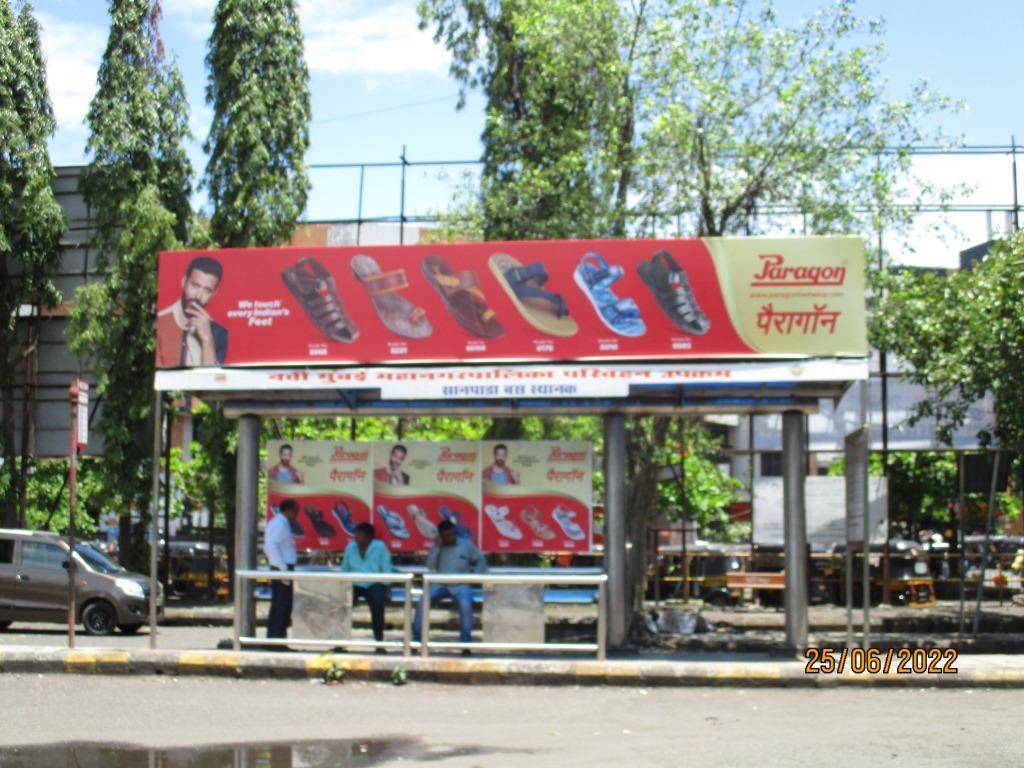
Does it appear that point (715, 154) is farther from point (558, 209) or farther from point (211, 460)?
point (211, 460)

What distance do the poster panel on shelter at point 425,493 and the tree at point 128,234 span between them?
10.6m

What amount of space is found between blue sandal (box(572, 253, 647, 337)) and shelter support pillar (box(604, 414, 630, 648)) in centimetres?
117

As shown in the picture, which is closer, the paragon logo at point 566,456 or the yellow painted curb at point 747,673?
the yellow painted curb at point 747,673

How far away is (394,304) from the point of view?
51.8ft

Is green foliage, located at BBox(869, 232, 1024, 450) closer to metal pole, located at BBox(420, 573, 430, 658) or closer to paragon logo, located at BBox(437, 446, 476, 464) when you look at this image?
paragon logo, located at BBox(437, 446, 476, 464)

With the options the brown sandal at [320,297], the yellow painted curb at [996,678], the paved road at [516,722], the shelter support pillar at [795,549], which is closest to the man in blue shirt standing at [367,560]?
the paved road at [516,722]

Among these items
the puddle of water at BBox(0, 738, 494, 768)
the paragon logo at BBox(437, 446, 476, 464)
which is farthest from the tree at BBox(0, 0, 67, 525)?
the puddle of water at BBox(0, 738, 494, 768)

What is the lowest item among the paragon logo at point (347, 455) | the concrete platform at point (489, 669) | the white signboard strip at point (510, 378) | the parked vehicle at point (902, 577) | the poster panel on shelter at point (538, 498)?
the concrete platform at point (489, 669)

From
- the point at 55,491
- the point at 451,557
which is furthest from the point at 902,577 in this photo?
the point at 55,491

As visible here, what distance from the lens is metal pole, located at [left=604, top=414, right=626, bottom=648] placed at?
617 inches

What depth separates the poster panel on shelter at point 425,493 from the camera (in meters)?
16.8

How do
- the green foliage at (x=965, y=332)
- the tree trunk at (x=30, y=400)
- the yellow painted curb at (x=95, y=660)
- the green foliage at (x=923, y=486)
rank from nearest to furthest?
the yellow painted curb at (x=95, y=660) → the green foliage at (x=965, y=332) → the tree trunk at (x=30, y=400) → the green foliage at (x=923, y=486)

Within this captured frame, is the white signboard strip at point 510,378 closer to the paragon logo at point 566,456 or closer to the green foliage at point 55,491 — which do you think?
the paragon logo at point 566,456

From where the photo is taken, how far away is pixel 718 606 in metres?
26.7
